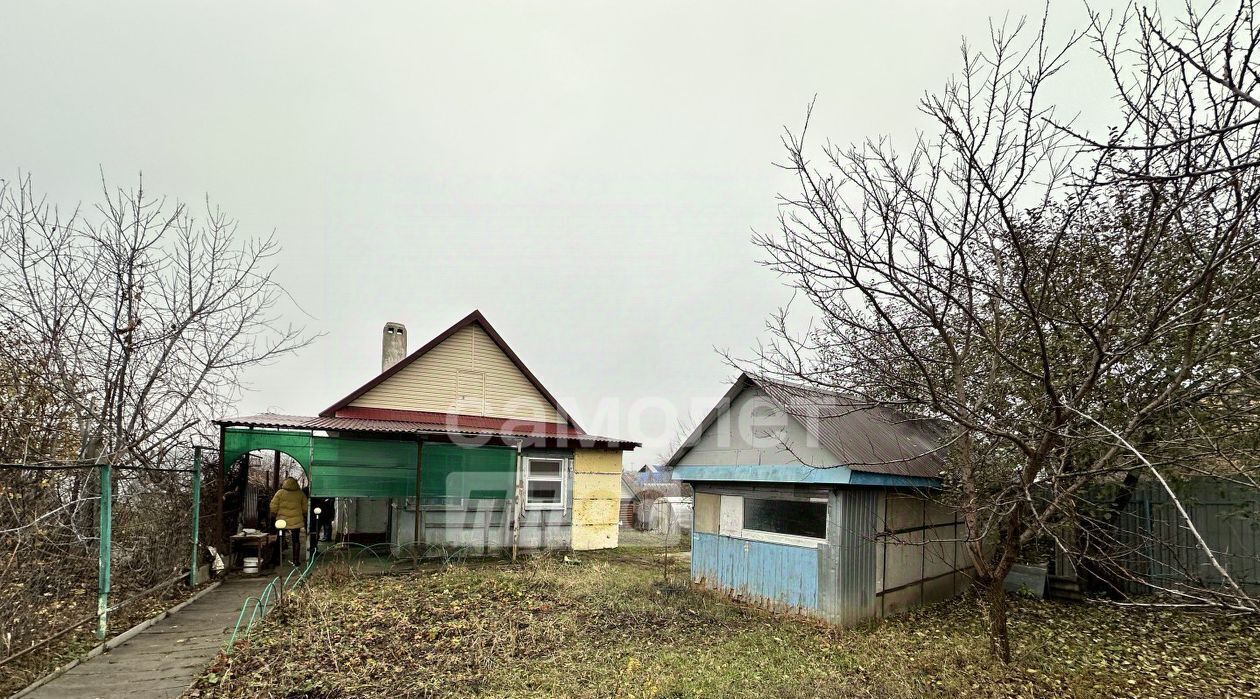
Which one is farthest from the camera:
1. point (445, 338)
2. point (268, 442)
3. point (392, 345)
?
point (392, 345)

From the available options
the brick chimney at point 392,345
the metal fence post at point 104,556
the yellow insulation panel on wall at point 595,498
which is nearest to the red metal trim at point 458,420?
the yellow insulation panel on wall at point 595,498

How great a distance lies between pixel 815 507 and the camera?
831cm

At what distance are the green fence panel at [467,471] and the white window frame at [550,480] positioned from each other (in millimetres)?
887

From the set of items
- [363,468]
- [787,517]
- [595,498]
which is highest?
[363,468]

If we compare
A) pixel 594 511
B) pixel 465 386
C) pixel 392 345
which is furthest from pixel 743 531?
pixel 392 345

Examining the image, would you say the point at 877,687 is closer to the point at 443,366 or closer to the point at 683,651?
the point at 683,651

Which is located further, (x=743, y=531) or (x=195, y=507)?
(x=743, y=531)

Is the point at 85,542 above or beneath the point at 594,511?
above

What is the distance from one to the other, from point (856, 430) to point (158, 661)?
8.90 meters

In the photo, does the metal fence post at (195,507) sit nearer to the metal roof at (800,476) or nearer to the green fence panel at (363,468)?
the green fence panel at (363,468)

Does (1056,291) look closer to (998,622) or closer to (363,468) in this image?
(998,622)

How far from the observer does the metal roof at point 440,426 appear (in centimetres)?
1101

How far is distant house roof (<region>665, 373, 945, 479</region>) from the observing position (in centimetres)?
796

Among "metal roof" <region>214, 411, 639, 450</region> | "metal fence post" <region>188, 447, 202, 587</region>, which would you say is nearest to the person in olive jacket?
"metal roof" <region>214, 411, 639, 450</region>
